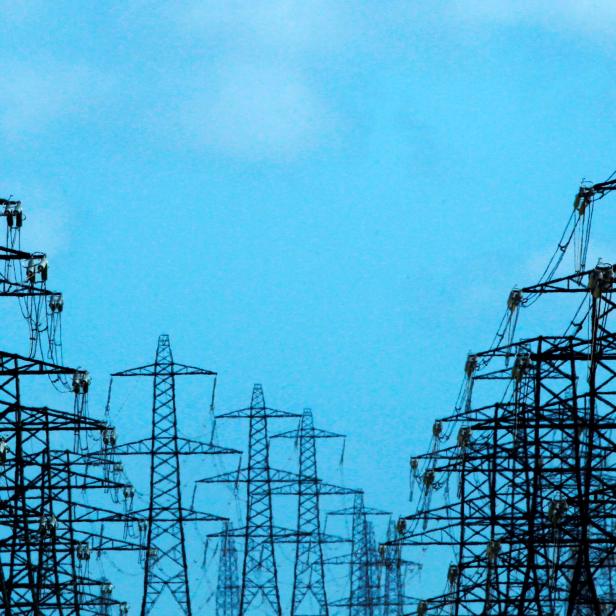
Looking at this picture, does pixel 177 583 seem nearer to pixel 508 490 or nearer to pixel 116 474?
pixel 116 474

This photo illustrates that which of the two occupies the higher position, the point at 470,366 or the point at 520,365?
the point at 470,366

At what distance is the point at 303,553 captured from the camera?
82.4 meters

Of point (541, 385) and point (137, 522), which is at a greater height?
point (137, 522)

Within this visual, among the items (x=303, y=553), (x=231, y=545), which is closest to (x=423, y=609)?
(x=303, y=553)

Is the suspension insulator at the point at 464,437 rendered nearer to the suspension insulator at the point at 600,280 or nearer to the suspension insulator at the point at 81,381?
the suspension insulator at the point at 81,381

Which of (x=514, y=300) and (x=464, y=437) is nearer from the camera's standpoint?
(x=514, y=300)

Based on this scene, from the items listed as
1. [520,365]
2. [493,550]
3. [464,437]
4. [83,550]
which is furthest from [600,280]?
[83,550]

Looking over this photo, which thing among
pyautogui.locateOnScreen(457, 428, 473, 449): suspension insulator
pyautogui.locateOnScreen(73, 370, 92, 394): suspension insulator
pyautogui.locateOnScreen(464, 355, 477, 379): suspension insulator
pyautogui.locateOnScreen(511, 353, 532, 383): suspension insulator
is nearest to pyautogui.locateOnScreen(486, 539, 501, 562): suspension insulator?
pyautogui.locateOnScreen(457, 428, 473, 449): suspension insulator

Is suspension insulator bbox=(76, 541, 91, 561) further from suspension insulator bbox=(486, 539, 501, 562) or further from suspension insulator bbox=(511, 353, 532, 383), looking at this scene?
suspension insulator bbox=(511, 353, 532, 383)

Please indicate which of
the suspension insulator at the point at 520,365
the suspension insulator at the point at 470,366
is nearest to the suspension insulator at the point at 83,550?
the suspension insulator at the point at 470,366

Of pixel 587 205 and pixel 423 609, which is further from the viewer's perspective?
pixel 423 609

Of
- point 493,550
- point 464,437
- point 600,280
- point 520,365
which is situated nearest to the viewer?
point 600,280

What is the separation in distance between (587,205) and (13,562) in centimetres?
1637

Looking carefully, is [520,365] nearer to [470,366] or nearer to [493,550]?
[493,550]
